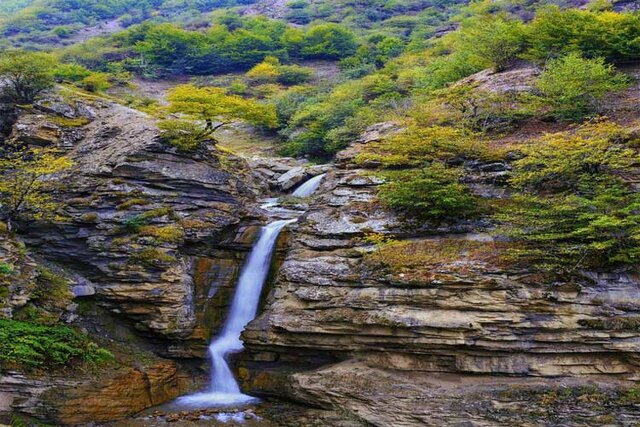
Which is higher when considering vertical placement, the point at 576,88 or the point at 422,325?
the point at 576,88

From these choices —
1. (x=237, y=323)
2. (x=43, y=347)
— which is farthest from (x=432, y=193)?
(x=43, y=347)

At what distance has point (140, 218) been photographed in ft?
53.5

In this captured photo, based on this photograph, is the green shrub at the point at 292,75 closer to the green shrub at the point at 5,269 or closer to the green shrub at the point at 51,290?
the green shrub at the point at 51,290

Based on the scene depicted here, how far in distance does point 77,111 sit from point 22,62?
3177mm

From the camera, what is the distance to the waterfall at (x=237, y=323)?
14.0 m

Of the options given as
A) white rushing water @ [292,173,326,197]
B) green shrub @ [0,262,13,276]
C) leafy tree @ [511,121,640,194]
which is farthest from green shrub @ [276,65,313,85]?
green shrub @ [0,262,13,276]

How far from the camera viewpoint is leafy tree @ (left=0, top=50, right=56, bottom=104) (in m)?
21.6

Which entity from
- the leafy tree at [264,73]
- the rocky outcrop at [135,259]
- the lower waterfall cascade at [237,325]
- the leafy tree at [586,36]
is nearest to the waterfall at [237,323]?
the lower waterfall cascade at [237,325]

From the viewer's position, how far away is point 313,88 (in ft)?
149

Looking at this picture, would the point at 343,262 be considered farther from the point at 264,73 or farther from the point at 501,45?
the point at 264,73

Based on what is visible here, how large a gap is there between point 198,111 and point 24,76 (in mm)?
8913

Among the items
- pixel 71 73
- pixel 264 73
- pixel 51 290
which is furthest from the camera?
pixel 264 73

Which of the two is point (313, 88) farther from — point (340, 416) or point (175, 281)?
point (340, 416)

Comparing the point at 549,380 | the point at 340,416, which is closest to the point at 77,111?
the point at 340,416
